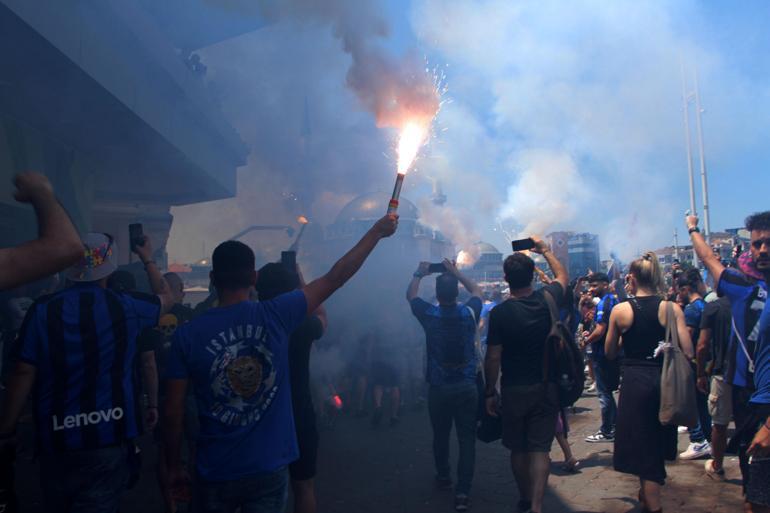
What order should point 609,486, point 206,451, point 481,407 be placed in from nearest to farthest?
1. point 206,451
2. point 481,407
3. point 609,486

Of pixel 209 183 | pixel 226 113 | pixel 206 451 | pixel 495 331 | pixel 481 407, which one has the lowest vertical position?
pixel 481 407

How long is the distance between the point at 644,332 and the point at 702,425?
260 cm

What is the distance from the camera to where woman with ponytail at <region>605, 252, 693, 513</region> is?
368 centimetres

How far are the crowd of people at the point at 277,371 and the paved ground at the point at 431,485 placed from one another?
0.71 ft

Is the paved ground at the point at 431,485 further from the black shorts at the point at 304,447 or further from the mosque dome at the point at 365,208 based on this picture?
the mosque dome at the point at 365,208

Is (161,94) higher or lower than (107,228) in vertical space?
higher

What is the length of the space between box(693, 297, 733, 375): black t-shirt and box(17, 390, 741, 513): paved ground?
3.45ft

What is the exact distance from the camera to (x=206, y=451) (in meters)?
2.25

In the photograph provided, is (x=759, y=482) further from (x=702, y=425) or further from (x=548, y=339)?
(x=702, y=425)

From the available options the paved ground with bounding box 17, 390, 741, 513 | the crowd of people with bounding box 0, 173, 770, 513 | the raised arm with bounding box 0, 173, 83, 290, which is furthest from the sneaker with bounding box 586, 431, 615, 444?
the raised arm with bounding box 0, 173, 83, 290

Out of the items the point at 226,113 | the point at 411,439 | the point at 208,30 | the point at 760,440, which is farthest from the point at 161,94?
the point at 760,440

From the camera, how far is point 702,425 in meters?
5.59

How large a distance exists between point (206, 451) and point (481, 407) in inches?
106

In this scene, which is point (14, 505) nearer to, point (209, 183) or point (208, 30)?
point (208, 30)
